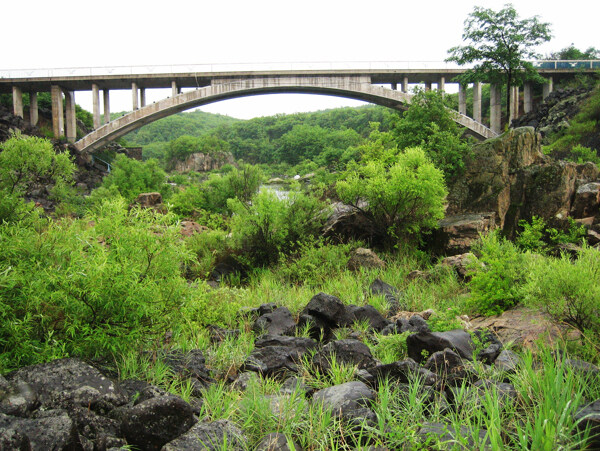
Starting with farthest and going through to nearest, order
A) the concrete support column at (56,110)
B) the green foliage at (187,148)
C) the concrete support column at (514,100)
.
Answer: the green foliage at (187,148) < the concrete support column at (514,100) < the concrete support column at (56,110)

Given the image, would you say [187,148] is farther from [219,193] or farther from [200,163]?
[219,193]

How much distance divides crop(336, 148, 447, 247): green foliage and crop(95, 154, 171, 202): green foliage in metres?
13.2

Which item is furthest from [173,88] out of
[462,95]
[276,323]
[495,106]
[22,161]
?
[276,323]

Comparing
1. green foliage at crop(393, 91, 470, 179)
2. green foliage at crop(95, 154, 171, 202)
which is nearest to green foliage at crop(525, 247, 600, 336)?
green foliage at crop(393, 91, 470, 179)

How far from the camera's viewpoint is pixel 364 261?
390 inches

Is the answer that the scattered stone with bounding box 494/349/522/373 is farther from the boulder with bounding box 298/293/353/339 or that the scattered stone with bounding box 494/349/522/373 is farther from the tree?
the tree

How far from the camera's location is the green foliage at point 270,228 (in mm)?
10625

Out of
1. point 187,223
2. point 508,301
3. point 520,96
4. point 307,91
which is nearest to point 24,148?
point 187,223

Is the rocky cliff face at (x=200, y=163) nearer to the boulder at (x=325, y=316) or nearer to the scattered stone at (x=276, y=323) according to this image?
the scattered stone at (x=276, y=323)

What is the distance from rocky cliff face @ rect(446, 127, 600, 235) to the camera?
451 inches

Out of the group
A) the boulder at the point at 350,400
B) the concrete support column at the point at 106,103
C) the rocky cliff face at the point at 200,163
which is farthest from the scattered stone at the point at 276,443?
the rocky cliff face at the point at 200,163

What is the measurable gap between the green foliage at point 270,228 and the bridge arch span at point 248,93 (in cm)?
2317

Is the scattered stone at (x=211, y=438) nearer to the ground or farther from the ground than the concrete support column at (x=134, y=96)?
nearer to the ground

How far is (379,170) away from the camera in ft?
38.3
